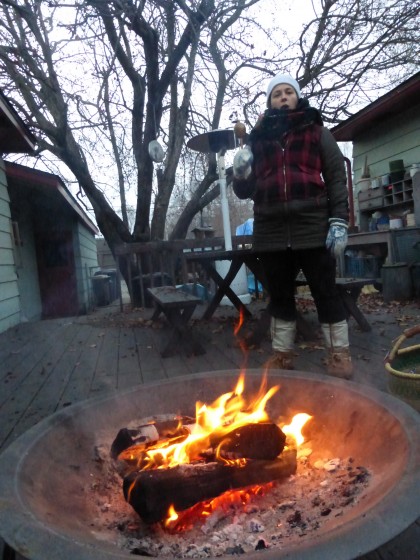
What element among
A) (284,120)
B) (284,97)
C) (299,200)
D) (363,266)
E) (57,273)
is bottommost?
(363,266)

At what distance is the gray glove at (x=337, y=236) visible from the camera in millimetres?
2586

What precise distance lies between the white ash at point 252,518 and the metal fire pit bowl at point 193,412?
0.06 metres

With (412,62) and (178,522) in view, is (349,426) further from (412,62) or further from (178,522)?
(412,62)

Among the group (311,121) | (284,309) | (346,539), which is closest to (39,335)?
(284,309)

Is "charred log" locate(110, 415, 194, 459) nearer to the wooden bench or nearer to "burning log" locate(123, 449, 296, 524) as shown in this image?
"burning log" locate(123, 449, 296, 524)

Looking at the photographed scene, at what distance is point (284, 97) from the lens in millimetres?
2799

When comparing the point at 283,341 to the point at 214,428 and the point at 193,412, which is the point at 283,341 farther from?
the point at 214,428

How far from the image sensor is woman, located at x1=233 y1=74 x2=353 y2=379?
2701mm

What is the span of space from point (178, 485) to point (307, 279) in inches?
75.3

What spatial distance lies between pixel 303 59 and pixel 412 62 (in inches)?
95.6

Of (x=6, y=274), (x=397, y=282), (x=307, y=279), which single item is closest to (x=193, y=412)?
(x=307, y=279)

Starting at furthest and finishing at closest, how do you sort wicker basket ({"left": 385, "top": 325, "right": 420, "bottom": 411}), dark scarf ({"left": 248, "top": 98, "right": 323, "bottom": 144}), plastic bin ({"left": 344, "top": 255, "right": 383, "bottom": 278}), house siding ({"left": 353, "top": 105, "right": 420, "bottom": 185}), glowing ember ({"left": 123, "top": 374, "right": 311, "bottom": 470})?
plastic bin ({"left": 344, "top": 255, "right": 383, "bottom": 278}) → house siding ({"left": 353, "top": 105, "right": 420, "bottom": 185}) → dark scarf ({"left": 248, "top": 98, "right": 323, "bottom": 144}) → wicker basket ({"left": 385, "top": 325, "right": 420, "bottom": 411}) → glowing ember ({"left": 123, "top": 374, "right": 311, "bottom": 470})

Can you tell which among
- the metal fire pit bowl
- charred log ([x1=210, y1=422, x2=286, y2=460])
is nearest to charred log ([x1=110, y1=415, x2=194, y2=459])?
the metal fire pit bowl

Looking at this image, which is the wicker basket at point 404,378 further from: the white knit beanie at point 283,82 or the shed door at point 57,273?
the shed door at point 57,273
